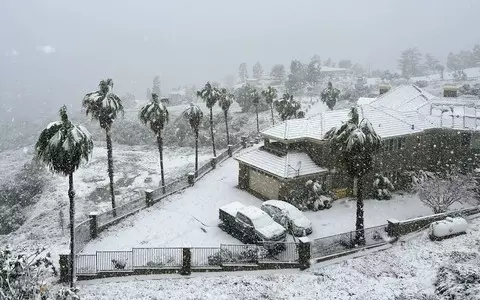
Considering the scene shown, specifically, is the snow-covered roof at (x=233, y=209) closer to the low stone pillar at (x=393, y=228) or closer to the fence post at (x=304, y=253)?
the fence post at (x=304, y=253)

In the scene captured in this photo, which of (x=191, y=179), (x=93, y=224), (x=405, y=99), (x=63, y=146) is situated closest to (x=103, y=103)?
(x=93, y=224)

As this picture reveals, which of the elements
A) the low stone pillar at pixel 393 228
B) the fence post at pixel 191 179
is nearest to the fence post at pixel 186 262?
the low stone pillar at pixel 393 228

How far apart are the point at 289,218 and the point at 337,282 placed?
6615 mm

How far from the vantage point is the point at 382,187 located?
33.7 m

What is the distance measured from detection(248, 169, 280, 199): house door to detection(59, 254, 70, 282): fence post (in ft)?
56.0

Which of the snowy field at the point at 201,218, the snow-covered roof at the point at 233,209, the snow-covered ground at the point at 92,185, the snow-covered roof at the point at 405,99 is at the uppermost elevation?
the snow-covered roof at the point at 405,99

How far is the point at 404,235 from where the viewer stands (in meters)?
26.3

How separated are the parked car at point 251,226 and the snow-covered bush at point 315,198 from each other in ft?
20.6

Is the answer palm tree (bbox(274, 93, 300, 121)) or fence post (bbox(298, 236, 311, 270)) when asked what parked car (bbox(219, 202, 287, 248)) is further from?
palm tree (bbox(274, 93, 300, 121))

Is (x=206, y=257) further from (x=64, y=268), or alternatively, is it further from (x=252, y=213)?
(x=64, y=268)

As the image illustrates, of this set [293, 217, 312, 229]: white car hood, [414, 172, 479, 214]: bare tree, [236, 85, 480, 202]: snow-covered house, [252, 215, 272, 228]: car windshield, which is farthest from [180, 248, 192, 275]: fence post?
[414, 172, 479, 214]: bare tree

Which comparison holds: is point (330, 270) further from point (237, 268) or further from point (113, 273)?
point (113, 273)

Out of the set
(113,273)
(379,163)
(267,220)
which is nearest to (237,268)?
(267,220)

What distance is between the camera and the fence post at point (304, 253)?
22531 millimetres
